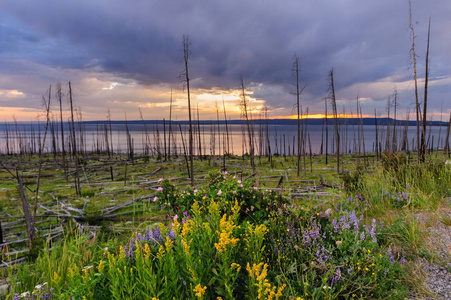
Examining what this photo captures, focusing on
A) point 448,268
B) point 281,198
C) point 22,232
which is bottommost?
point 22,232

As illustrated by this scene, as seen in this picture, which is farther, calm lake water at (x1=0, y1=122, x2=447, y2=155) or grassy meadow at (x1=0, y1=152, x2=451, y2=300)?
calm lake water at (x1=0, y1=122, x2=447, y2=155)

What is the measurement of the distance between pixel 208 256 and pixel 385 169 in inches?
321

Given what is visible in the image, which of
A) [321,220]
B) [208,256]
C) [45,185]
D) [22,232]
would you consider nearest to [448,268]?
[321,220]

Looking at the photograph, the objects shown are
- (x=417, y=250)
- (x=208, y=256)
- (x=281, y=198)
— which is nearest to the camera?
(x=208, y=256)

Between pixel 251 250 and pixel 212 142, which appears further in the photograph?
pixel 212 142

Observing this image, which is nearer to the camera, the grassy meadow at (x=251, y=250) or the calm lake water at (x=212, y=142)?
the grassy meadow at (x=251, y=250)

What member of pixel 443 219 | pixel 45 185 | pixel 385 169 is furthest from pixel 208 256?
pixel 45 185

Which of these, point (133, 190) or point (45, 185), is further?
point (45, 185)

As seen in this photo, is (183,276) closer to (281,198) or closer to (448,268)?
(281,198)

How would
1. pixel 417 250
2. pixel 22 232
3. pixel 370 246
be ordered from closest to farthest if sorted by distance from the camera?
pixel 370 246, pixel 417 250, pixel 22 232

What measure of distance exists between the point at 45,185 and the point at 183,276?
17607 millimetres

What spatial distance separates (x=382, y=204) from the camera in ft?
16.4

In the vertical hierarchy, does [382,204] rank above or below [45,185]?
above

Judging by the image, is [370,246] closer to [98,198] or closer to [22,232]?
[22,232]
